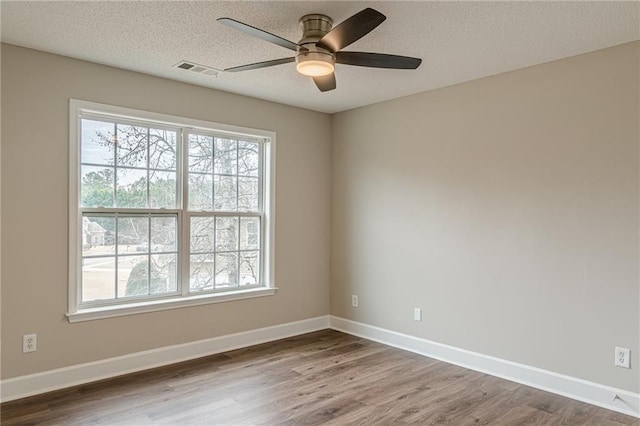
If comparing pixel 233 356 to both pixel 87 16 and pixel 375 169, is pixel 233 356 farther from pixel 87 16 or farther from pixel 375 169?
pixel 87 16

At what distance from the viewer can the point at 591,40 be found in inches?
113

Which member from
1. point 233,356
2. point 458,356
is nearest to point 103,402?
point 233,356

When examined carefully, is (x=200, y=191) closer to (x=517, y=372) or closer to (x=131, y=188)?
(x=131, y=188)

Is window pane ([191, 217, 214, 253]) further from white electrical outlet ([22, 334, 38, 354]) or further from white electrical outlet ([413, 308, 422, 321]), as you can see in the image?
white electrical outlet ([413, 308, 422, 321])

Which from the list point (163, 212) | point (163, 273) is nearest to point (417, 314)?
point (163, 273)

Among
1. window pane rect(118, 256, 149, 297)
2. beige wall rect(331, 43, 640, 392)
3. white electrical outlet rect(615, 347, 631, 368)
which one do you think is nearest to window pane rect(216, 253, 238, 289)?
window pane rect(118, 256, 149, 297)

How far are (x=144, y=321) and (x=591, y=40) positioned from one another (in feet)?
13.0

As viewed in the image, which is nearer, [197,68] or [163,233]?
[197,68]

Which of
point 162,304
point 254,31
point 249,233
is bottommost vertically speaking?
point 162,304

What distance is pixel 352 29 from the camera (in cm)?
219

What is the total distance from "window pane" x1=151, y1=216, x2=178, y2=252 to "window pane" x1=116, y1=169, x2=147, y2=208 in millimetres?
199

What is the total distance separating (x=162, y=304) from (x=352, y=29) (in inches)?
110

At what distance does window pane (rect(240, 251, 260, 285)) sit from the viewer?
4426 mm

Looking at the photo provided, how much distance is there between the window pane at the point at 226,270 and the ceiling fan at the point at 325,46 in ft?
6.95
